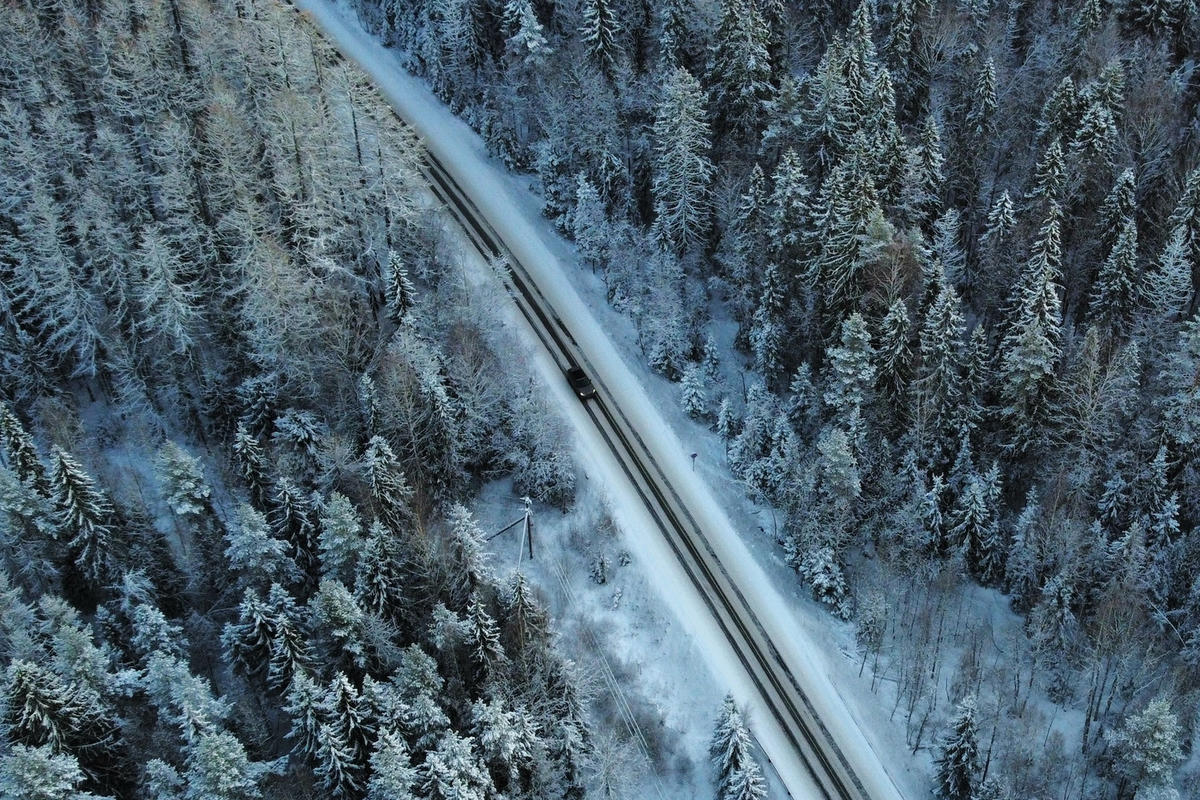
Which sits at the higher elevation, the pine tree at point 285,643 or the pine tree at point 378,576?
the pine tree at point 378,576

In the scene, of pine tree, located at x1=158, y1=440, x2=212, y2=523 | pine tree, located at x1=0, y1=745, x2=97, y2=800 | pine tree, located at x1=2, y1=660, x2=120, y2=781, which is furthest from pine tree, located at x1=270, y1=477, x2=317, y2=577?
pine tree, located at x1=0, y1=745, x2=97, y2=800

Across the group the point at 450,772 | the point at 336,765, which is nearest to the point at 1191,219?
the point at 450,772

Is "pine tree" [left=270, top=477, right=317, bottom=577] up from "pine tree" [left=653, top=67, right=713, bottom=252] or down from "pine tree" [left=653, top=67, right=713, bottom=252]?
down

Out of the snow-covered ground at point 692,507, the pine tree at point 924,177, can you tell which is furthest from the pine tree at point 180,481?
the pine tree at point 924,177

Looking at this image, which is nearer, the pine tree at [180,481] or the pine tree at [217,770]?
the pine tree at [217,770]

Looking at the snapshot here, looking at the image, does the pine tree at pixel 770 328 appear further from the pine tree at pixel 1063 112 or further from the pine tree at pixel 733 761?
the pine tree at pixel 733 761

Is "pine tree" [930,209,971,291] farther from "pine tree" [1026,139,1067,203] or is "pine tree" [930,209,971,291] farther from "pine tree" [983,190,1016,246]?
"pine tree" [1026,139,1067,203]

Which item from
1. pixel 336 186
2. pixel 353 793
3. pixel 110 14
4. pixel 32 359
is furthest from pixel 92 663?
pixel 110 14
